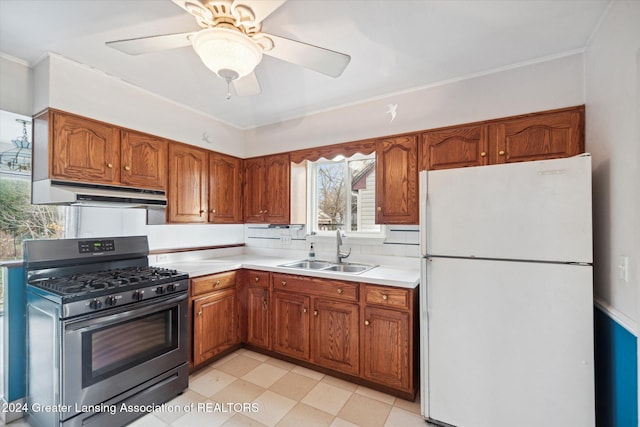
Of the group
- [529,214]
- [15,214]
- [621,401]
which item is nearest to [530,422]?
[621,401]

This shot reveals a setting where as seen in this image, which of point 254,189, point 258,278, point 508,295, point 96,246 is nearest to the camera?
point 508,295

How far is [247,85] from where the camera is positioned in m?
1.79

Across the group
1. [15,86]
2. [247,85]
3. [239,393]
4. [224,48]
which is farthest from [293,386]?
[15,86]

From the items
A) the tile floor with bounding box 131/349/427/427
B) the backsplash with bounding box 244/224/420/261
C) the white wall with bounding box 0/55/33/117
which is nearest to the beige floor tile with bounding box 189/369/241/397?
the tile floor with bounding box 131/349/427/427

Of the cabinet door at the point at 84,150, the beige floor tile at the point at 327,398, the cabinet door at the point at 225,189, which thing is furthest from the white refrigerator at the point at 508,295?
the cabinet door at the point at 84,150

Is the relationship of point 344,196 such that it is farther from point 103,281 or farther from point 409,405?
point 103,281

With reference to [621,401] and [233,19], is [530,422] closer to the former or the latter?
[621,401]

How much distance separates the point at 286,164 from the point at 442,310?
7.02ft

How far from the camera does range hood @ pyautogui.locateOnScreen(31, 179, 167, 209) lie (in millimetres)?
1941

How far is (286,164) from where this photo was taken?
3.16 m

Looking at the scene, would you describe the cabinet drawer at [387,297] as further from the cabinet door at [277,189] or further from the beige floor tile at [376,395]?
the cabinet door at [277,189]

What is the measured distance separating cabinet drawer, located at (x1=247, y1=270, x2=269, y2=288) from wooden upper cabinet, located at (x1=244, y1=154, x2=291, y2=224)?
0.63 m

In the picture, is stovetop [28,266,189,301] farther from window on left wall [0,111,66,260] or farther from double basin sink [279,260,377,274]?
double basin sink [279,260,377,274]

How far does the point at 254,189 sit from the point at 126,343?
1.98m
